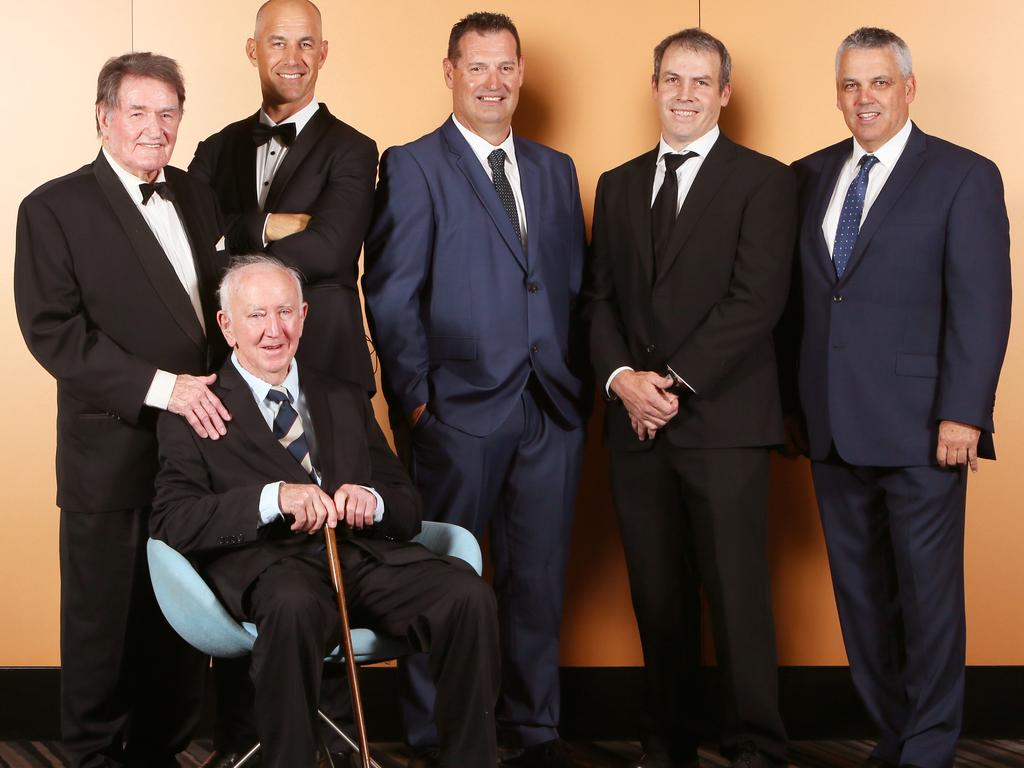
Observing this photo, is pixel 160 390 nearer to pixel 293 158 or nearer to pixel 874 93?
pixel 293 158

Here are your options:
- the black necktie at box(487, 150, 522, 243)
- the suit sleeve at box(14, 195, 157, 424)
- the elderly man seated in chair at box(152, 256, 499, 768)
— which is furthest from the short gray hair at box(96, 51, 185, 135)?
the black necktie at box(487, 150, 522, 243)

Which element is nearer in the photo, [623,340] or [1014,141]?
[623,340]

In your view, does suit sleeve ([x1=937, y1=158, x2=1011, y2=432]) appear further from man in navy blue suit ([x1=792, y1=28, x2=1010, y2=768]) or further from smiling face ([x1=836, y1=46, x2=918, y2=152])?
smiling face ([x1=836, y1=46, x2=918, y2=152])

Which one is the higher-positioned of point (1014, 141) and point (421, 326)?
point (1014, 141)

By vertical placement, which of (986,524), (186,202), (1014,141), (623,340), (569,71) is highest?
(569,71)

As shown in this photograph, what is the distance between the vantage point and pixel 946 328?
3461 mm

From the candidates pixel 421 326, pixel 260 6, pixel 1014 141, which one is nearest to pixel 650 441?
pixel 421 326

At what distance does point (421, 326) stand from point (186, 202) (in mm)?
751

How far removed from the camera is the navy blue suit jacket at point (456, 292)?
11.9 ft

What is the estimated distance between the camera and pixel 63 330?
10.5 ft

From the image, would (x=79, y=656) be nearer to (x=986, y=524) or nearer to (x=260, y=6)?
(x=260, y=6)

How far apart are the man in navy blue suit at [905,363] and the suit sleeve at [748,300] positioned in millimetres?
140

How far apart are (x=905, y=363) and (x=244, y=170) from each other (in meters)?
2.01

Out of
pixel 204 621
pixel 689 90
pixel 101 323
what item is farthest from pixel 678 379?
pixel 101 323
